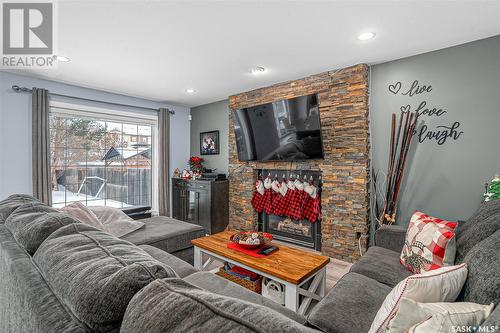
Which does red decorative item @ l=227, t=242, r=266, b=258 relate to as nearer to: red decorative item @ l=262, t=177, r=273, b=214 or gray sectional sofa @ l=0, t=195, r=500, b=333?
gray sectional sofa @ l=0, t=195, r=500, b=333

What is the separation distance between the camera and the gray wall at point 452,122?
2262 millimetres

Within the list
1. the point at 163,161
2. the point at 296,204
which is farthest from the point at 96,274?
the point at 163,161

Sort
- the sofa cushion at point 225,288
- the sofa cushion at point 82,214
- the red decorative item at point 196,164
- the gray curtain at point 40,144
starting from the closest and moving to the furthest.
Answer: the sofa cushion at point 225,288 → the sofa cushion at point 82,214 → the gray curtain at point 40,144 → the red decorative item at point 196,164

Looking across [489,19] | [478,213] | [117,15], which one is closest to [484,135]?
[489,19]

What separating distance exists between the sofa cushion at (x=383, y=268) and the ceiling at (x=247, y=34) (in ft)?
6.20

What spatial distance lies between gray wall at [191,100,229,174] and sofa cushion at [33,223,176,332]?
363 cm

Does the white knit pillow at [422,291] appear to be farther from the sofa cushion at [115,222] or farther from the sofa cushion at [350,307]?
the sofa cushion at [115,222]

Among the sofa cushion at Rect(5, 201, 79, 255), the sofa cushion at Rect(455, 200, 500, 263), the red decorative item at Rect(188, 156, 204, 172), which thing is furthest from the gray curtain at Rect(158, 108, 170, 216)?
the sofa cushion at Rect(455, 200, 500, 263)

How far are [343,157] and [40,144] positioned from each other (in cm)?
395

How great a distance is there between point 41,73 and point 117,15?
2019mm

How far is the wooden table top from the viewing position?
170cm

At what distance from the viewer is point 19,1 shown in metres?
1.82

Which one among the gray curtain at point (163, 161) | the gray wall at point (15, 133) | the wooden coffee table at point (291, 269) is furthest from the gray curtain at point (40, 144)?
the wooden coffee table at point (291, 269)

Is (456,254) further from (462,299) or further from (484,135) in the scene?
(484,135)
